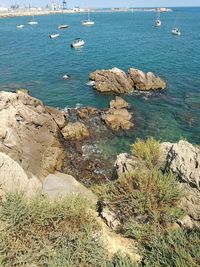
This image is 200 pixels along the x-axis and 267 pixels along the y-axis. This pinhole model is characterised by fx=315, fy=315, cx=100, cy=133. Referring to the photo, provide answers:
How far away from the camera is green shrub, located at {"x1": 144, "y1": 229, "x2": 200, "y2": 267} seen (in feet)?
28.4

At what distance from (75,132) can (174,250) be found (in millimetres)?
18446

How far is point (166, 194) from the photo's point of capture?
11398 mm

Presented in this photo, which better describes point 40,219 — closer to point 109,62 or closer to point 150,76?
point 150,76

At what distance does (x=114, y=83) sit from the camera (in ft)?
132

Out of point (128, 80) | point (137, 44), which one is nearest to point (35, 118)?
point (128, 80)

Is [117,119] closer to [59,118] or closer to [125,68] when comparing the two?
[59,118]

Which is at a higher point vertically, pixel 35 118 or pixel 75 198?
pixel 75 198

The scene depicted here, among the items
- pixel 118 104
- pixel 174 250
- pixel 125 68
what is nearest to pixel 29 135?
pixel 118 104

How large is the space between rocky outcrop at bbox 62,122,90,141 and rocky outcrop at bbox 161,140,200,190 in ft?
46.2

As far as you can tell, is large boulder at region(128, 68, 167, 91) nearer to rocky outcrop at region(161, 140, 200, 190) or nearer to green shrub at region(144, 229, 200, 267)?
rocky outcrop at region(161, 140, 200, 190)

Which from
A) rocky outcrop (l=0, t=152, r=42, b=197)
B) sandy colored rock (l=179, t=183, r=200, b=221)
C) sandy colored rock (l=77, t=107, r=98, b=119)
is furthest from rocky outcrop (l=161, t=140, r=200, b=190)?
sandy colored rock (l=77, t=107, r=98, b=119)

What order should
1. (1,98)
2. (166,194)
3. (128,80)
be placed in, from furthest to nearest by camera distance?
(128,80), (1,98), (166,194)

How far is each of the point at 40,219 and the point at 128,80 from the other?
106 feet

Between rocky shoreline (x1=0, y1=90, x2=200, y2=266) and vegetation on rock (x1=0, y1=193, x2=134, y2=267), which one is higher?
vegetation on rock (x1=0, y1=193, x2=134, y2=267)
